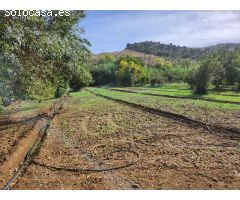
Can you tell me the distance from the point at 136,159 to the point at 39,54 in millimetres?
9663

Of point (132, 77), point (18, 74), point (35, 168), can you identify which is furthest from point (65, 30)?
point (132, 77)

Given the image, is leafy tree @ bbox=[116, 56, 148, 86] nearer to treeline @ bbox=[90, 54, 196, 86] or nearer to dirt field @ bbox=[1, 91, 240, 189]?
treeline @ bbox=[90, 54, 196, 86]

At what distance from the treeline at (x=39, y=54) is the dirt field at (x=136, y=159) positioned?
399cm

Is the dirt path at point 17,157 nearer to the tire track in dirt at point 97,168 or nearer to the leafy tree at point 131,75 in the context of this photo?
the tire track in dirt at point 97,168

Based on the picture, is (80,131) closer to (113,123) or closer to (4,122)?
(113,123)

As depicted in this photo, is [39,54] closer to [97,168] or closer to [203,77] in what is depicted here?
[97,168]

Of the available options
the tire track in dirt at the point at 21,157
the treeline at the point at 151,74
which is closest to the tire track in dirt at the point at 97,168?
the tire track in dirt at the point at 21,157

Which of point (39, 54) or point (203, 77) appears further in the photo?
point (203, 77)

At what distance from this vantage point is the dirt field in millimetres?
8945

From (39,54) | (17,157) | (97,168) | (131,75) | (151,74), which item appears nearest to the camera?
(97,168)

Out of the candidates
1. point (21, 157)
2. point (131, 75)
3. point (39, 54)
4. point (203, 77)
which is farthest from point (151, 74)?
point (21, 157)

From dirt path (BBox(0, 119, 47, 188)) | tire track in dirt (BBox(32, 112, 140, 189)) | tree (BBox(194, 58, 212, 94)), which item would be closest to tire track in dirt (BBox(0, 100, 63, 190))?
dirt path (BBox(0, 119, 47, 188))

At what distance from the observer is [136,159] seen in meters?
11.1

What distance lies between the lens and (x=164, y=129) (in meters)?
16.3
